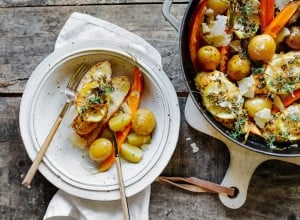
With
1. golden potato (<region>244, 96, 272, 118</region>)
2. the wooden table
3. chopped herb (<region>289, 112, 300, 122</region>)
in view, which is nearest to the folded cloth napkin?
the wooden table

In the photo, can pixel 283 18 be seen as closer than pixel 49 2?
Yes

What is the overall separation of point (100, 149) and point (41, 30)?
0.40 m

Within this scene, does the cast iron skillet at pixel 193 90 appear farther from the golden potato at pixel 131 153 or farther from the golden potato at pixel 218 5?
the golden potato at pixel 131 153

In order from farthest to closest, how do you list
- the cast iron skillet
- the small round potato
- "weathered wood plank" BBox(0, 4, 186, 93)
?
"weathered wood plank" BBox(0, 4, 186, 93) → the small round potato → the cast iron skillet

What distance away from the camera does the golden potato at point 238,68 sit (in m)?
1.37

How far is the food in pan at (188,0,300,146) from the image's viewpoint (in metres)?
1.36

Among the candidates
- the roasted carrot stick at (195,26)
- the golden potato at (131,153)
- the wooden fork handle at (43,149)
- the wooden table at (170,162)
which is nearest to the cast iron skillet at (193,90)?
the roasted carrot stick at (195,26)

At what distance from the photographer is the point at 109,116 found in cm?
143

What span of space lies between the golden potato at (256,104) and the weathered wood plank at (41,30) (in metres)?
0.28

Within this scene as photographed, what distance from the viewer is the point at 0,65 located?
155 cm

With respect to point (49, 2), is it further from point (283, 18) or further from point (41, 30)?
point (283, 18)

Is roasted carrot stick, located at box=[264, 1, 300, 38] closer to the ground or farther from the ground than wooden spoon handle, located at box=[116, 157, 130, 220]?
farther from the ground

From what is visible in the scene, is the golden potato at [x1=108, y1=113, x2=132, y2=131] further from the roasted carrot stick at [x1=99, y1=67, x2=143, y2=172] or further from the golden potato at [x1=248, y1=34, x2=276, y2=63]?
the golden potato at [x1=248, y1=34, x2=276, y2=63]

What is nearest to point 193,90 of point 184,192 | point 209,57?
point 209,57
